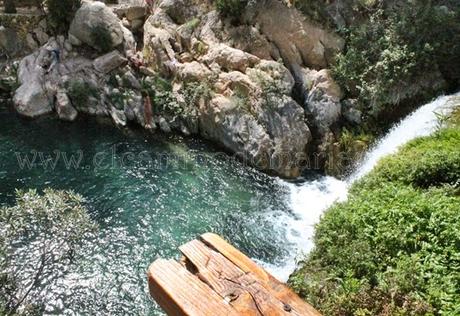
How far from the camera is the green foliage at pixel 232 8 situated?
21641mm

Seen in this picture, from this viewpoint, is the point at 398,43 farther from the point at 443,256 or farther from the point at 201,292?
the point at 201,292

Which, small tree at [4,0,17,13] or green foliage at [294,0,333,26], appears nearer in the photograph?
green foliage at [294,0,333,26]

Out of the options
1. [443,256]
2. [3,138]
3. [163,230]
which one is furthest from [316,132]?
[3,138]

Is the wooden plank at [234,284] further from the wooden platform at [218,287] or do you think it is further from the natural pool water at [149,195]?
the natural pool water at [149,195]

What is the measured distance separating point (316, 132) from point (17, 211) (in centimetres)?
1330

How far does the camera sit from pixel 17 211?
422 inches

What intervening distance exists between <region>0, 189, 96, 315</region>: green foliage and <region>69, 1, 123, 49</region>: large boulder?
13.9m

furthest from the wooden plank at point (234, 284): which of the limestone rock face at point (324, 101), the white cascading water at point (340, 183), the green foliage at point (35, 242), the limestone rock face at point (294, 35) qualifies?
the limestone rock face at point (294, 35)

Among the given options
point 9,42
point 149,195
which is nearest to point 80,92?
point 9,42

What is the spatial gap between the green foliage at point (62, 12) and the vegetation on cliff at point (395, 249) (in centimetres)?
2172

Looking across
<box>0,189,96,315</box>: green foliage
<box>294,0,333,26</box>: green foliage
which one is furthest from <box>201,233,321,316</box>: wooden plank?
<box>294,0,333,26</box>: green foliage

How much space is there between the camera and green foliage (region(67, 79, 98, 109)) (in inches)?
902

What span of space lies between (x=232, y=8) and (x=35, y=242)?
15015 millimetres

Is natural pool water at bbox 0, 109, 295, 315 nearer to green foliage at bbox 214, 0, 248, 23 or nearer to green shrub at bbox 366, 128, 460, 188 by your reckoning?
green shrub at bbox 366, 128, 460, 188
